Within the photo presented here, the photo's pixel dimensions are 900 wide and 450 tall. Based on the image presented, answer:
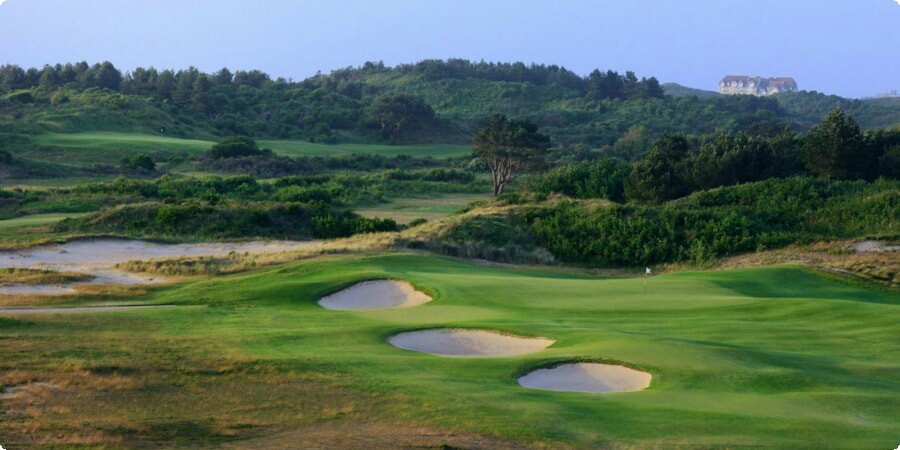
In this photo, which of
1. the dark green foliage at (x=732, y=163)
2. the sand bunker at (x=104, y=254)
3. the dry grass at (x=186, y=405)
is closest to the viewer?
the dry grass at (x=186, y=405)

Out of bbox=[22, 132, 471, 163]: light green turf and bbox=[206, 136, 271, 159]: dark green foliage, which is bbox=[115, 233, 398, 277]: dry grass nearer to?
bbox=[206, 136, 271, 159]: dark green foliage

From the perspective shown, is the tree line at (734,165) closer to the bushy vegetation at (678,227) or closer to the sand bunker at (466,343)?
the bushy vegetation at (678,227)

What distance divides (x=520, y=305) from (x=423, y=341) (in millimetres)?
4778

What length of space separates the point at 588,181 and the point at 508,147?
12574 mm

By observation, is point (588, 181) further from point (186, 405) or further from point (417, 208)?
point (186, 405)

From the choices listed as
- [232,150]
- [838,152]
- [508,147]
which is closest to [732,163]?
[838,152]

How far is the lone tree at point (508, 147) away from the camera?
241ft

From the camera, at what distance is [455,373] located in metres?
16.5

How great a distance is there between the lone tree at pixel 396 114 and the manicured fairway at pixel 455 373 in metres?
96.1

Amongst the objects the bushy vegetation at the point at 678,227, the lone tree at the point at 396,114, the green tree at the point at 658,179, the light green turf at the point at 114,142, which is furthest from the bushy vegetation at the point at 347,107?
the bushy vegetation at the point at 678,227

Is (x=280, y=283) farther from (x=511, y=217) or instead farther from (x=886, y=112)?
(x=886, y=112)

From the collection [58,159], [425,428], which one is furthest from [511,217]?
[58,159]

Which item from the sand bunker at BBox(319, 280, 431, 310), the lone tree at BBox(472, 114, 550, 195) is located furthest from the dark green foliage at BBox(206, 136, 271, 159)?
the sand bunker at BBox(319, 280, 431, 310)

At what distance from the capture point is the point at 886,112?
560 ft
